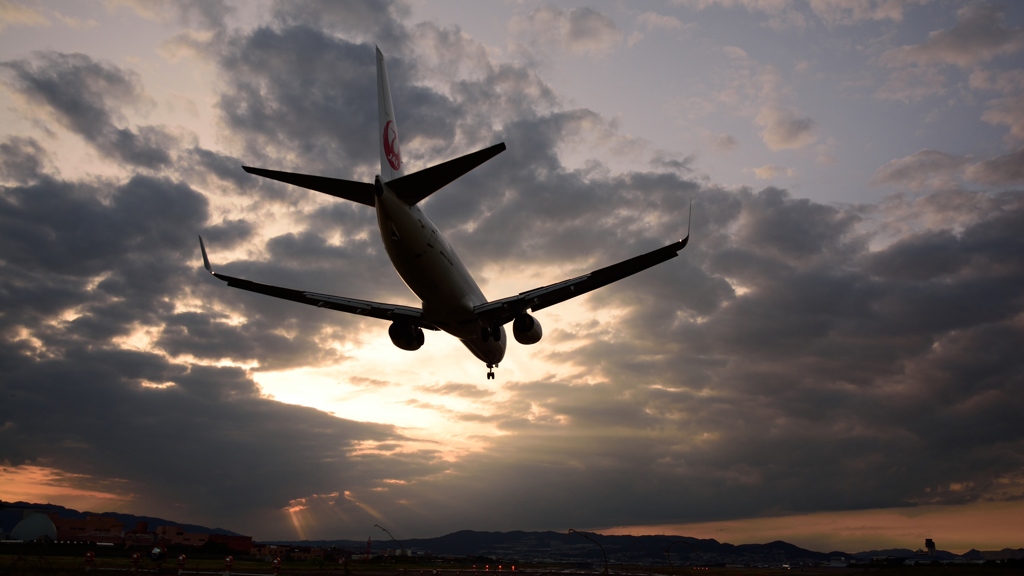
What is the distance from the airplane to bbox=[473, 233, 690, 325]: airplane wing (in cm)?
4

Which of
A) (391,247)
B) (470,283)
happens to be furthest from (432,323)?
(391,247)

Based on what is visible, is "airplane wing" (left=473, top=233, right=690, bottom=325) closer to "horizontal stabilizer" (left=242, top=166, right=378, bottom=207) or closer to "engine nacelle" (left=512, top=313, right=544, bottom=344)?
"engine nacelle" (left=512, top=313, right=544, bottom=344)

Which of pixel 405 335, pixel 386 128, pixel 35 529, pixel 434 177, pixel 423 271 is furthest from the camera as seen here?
pixel 35 529

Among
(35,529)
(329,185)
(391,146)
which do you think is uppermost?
(391,146)

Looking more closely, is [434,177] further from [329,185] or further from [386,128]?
[386,128]

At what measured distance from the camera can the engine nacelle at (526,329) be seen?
30.2 metres

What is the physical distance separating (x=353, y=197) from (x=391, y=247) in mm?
2408

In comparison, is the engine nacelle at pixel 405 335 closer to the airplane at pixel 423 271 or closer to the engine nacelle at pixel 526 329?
the airplane at pixel 423 271

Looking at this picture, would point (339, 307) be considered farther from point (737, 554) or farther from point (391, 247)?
point (737, 554)

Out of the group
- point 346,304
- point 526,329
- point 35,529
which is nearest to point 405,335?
point 346,304

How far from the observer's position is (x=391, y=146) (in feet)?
93.5

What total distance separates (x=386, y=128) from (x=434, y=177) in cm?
728

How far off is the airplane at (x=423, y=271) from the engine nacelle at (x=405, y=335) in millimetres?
52

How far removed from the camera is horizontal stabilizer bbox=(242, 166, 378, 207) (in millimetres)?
20984
